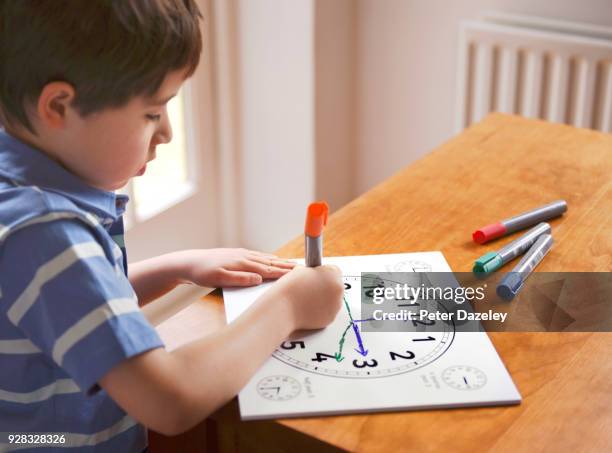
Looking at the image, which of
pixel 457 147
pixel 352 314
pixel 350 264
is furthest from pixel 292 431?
pixel 457 147

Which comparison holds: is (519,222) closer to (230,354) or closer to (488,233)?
(488,233)

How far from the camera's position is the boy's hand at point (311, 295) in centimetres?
90

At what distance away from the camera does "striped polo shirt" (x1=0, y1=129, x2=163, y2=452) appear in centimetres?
76

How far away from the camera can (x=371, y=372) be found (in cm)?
84

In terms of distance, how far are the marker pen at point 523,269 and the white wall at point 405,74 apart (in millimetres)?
1216

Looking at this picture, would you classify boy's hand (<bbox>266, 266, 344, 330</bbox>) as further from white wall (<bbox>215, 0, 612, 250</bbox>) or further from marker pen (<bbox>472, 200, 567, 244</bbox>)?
white wall (<bbox>215, 0, 612, 250</bbox>)

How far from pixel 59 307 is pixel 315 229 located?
0.27 metres

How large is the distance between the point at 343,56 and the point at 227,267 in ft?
4.69

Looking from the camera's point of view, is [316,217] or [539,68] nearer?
[316,217]

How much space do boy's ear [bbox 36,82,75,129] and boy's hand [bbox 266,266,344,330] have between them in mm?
257

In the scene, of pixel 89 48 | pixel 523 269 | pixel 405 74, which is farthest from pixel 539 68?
pixel 89 48

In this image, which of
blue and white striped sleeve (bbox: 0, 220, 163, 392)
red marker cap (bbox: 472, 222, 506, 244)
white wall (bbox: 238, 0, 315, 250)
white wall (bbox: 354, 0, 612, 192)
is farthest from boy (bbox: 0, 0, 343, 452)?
white wall (bbox: 354, 0, 612, 192)

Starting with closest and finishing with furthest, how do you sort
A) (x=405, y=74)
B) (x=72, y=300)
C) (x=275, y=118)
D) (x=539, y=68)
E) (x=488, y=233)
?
1. (x=72, y=300)
2. (x=488, y=233)
3. (x=539, y=68)
4. (x=275, y=118)
5. (x=405, y=74)

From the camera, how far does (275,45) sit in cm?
220
